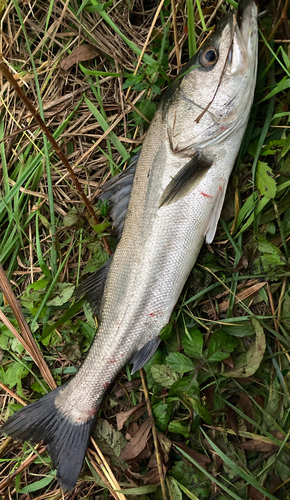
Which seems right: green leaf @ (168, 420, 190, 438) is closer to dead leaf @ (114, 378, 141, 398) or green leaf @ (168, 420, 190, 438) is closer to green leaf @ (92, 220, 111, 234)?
dead leaf @ (114, 378, 141, 398)

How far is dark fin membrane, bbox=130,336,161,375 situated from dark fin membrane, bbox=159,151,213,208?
0.98 meters

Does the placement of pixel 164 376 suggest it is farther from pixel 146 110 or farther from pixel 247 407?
pixel 146 110

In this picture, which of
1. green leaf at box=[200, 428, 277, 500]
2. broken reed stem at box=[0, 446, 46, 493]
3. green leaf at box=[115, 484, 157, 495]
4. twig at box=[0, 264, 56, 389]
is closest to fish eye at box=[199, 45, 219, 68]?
twig at box=[0, 264, 56, 389]

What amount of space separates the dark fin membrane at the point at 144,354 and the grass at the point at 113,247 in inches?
3.4

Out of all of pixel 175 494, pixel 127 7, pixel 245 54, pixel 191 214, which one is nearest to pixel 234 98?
pixel 245 54

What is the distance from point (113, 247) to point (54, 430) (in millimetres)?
1356

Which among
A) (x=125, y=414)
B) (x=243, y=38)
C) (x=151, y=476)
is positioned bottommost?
(x=151, y=476)

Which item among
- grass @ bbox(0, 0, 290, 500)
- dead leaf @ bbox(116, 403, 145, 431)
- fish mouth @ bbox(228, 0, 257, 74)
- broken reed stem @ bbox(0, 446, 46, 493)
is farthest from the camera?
broken reed stem @ bbox(0, 446, 46, 493)

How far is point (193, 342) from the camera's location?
6.89ft

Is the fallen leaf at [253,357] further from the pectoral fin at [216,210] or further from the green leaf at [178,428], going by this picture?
the pectoral fin at [216,210]

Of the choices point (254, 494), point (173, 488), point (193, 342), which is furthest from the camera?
point (193, 342)

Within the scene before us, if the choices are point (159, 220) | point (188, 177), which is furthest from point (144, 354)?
point (188, 177)

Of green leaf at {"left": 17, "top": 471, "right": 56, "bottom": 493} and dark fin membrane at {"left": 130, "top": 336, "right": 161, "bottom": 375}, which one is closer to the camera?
dark fin membrane at {"left": 130, "top": 336, "right": 161, "bottom": 375}

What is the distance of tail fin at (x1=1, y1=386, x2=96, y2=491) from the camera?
2.13 m
